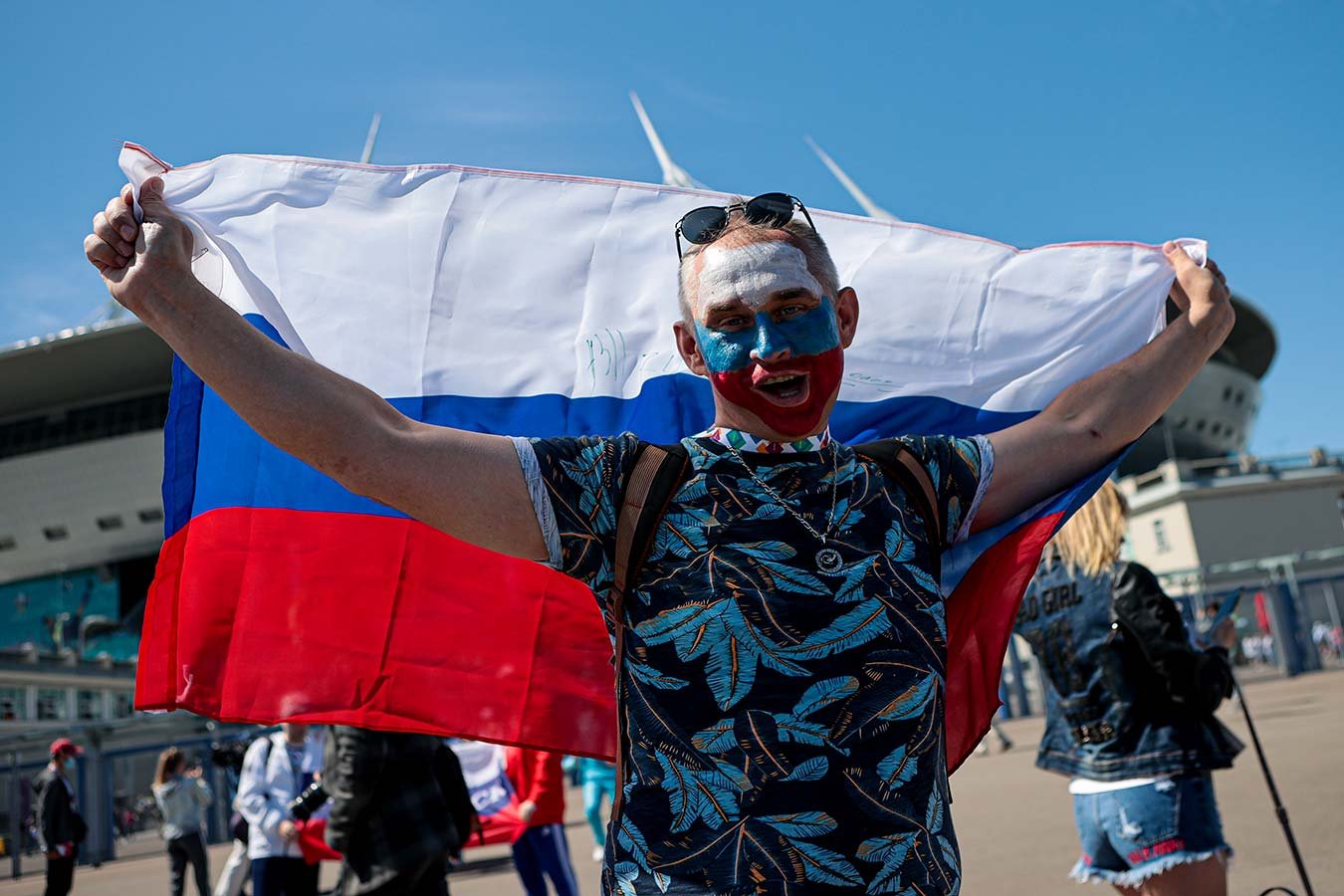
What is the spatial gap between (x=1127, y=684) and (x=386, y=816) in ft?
10.1

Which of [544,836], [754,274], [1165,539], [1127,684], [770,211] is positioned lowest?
[544,836]

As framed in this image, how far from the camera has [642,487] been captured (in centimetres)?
211

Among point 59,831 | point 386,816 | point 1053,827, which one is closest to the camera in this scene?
point 386,816

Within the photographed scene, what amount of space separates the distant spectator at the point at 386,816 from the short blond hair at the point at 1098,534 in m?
2.77

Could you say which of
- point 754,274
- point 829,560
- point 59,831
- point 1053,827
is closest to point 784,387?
point 754,274

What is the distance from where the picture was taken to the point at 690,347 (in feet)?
7.77

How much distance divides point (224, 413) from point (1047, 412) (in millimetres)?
1965

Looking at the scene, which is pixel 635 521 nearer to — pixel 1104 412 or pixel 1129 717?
pixel 1104 412

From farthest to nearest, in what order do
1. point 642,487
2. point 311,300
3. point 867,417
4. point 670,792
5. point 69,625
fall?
point 69,625 < point 867,417 < point 311,300 < point 642,487 < point 670,792

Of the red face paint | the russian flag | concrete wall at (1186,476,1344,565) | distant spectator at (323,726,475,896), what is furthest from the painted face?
concrete wall at (1186,476,1344,565)

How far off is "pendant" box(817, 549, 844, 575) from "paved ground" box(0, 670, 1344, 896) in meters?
5.00

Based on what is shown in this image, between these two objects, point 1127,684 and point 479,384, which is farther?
point 1127,684

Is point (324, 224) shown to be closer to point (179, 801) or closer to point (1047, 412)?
point (1047, 412)

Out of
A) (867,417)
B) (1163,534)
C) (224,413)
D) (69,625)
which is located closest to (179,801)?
(224,413)
